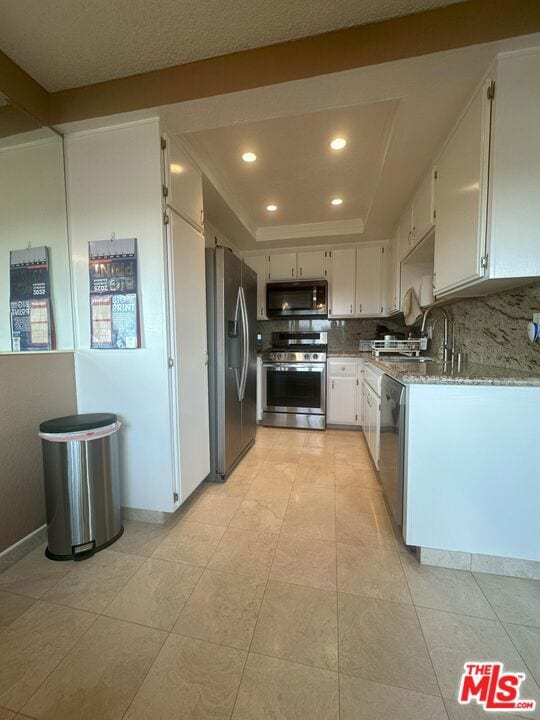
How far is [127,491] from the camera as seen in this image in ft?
5.97

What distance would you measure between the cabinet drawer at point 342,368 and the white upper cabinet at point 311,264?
1.19 m

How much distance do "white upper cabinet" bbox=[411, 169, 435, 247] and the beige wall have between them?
2627 millimetres

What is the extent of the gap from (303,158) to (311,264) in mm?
1683

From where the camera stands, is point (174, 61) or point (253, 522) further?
point (253, 522)

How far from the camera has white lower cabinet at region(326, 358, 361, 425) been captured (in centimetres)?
352

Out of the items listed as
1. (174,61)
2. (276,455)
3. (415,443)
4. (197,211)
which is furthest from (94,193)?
(276,455)

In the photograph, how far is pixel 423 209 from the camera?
6.98 ft

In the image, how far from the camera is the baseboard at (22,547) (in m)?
1.44

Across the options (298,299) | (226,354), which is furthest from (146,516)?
(298,299)

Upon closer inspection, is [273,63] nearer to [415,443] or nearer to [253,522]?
[415,443]

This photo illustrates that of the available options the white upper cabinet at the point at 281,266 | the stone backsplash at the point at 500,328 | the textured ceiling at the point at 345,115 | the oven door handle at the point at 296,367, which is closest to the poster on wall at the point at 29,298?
the textured ceiling at the point at 345,115

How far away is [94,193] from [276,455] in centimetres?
253

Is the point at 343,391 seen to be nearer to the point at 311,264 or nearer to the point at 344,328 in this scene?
the point at 344,328

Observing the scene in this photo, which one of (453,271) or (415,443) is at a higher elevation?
(453,271)
